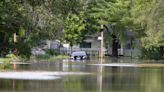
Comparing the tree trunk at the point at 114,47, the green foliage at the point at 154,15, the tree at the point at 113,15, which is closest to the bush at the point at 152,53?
the tree at the point at 113,15

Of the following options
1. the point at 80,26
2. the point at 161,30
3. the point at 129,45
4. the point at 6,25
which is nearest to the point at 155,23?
the point at 161,30

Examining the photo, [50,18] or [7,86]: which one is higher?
[50,18]

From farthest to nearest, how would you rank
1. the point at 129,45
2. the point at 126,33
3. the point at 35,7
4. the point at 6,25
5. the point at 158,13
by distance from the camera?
the point at 129,45, the point at 126,33, the point at 158,13, the point at 6,25, the point at 35,7

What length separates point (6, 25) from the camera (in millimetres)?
17359

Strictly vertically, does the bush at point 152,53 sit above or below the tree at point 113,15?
below

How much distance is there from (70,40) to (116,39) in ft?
23.4

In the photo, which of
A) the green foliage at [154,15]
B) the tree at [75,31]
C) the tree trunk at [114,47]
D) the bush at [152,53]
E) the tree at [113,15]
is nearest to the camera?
the green foliage at [154,15]

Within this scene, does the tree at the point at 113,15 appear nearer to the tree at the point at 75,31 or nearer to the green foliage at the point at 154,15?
the tree at the point at 75,31

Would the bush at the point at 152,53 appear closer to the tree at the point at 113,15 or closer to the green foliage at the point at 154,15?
the tree at the point at 113,15

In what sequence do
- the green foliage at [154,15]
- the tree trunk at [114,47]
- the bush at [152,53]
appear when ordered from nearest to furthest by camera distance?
the green foliage at [154,15]
the bush at [152,53]
the tree trunk at [114,47]

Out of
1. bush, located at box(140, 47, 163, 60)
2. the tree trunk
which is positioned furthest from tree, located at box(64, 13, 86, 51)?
bush, located at box(140, 47, 163, 60)

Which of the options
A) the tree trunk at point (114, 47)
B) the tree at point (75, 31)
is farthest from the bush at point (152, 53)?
the tree at point (75, 31)

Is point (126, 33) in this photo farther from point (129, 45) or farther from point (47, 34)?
point (47, 34)

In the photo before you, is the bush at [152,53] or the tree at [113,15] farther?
the tree at [113,15]
